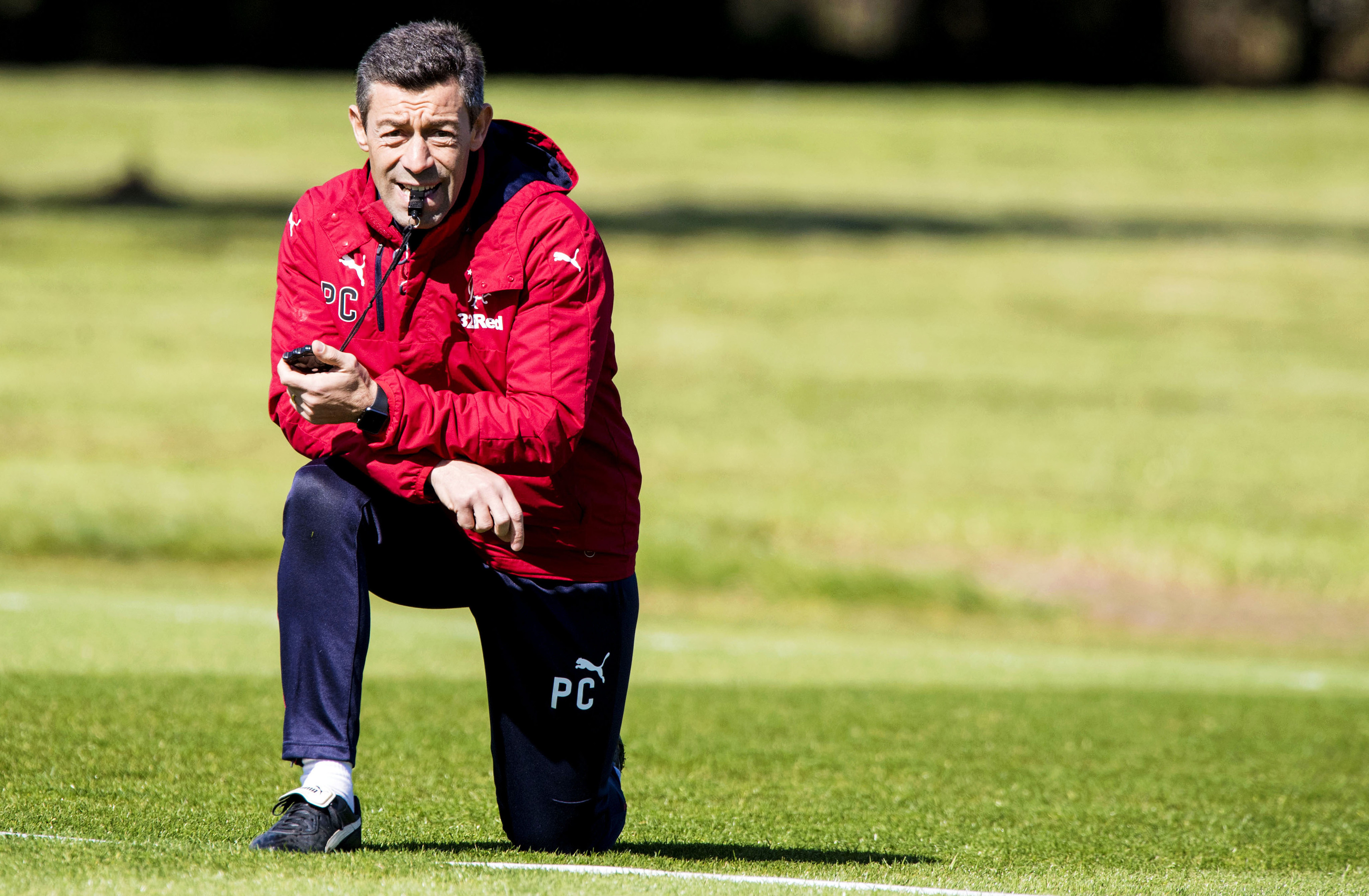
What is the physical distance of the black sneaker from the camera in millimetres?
3850

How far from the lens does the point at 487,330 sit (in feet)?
13.7

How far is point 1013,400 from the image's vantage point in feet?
64.0

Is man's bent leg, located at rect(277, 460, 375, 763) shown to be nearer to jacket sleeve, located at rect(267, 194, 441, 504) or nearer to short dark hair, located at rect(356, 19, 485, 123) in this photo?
jacket sleeve, located at rect(267, 194, 441, 504)

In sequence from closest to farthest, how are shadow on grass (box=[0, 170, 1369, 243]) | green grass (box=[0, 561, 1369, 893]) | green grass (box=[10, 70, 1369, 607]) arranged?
green grass (box=[0, 561, 1369, 893]), green grass (box=[10, 70, 1369, 607]), shadow on grass (box=[0, 170, 1369, 243])

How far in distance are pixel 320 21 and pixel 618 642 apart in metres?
47.2

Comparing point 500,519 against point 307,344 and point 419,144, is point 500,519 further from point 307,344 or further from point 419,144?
point 419,144

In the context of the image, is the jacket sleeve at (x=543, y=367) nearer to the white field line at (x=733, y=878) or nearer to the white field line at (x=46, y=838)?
the white field line at (x=733, y=878)

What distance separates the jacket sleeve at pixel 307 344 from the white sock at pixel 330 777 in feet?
2.12

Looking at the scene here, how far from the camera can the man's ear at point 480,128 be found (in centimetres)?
412

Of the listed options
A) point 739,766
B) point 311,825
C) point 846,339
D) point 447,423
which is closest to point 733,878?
point 311,825

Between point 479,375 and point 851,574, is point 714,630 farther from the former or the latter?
point 479,375

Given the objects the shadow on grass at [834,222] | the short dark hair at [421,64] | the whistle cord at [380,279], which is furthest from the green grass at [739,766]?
the shadow on grass at [834,222]

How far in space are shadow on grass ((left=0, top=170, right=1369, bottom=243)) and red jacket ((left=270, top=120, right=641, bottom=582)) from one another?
23.4m

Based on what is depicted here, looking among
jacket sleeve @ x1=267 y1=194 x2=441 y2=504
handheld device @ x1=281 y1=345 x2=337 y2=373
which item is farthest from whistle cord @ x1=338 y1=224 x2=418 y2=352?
handheld device @ x1=281 y1=345 x2=337 y2=373
